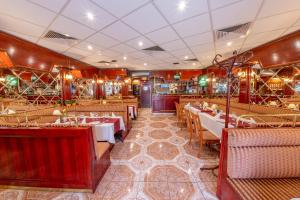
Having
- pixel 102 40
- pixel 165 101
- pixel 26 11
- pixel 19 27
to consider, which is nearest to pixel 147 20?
pixel 102 40

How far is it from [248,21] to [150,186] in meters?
3.83

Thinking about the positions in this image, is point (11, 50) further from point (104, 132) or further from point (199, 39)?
point (199, 39)

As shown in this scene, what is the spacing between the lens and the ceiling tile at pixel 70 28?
277 centimetres

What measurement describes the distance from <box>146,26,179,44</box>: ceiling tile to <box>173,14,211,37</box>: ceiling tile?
0.18m

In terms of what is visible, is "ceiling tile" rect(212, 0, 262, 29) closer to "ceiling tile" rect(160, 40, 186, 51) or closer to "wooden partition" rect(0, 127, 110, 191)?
"ceiling tile" rect(160, 40, 186, 51)

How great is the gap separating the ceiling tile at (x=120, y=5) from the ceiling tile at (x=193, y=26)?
1102 millimetres

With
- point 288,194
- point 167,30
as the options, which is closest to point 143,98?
point 167,30

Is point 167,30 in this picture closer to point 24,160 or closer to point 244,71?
point 244,71

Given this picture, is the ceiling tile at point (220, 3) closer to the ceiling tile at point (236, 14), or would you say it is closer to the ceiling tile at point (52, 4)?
the ceiling tile at point (236, 14)

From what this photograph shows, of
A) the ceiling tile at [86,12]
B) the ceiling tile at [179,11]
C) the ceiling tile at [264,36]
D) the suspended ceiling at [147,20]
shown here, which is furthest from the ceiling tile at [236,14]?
the ceiling tile at [86,12]

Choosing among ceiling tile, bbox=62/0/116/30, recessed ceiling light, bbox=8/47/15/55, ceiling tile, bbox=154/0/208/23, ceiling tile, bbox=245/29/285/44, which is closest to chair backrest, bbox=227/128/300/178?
ceiling tile, bbox=154/0/208/23

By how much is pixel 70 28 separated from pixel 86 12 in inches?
37.0

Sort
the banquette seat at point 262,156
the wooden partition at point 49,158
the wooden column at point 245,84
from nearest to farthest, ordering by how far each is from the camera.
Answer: the banquette seat at point 262,156 < the wooden partition at point 49,158 < the wooden column at point 245,84

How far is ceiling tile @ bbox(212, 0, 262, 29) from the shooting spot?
229 centimetres
